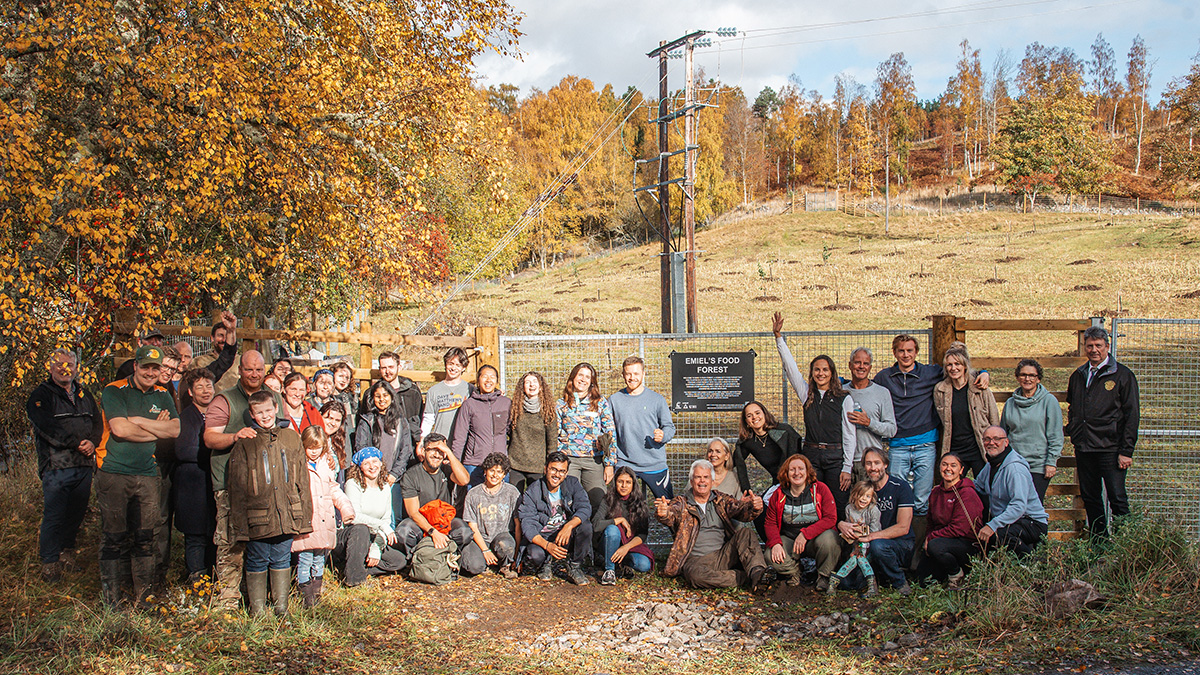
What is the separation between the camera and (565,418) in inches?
281

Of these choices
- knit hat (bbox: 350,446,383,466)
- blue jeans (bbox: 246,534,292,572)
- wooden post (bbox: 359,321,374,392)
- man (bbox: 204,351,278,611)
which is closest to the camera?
blue jeans (bbox: 246,534,292,572)

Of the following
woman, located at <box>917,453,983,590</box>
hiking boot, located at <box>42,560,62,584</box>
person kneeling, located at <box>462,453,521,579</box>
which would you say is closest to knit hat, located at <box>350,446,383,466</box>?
person kneeling, located at <box>462,453,521,579</box>

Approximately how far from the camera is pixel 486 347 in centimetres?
778

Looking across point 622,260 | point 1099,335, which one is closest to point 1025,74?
point 622,260

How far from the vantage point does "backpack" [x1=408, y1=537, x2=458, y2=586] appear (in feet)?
21.5

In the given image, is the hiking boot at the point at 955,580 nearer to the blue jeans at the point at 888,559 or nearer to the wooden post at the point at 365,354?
the blue jeans at the point at 888,559

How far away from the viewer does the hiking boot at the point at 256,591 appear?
5371mm

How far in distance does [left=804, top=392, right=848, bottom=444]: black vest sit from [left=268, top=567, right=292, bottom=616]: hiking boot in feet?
14.1

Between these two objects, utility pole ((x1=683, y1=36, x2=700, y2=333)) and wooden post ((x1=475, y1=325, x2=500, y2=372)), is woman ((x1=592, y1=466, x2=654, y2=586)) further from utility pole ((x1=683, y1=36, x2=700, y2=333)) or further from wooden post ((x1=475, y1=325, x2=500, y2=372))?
utility pole ((x1=683, y1=36, x2=700, y2=333))

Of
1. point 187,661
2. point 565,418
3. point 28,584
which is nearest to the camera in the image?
point 187,661

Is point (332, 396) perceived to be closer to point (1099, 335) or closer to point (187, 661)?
point (187, 661)

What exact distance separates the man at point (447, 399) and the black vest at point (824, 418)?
122 inches

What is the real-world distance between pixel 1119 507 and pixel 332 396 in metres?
6.71

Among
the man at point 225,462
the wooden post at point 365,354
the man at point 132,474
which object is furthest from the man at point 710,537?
the man at point 132,474
